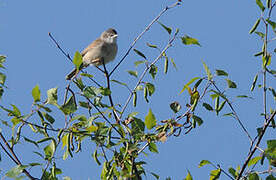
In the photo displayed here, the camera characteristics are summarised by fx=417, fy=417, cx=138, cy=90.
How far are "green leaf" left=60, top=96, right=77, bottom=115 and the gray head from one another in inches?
195

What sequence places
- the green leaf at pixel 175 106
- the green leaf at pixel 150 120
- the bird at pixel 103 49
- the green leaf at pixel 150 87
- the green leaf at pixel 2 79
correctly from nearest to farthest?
the green leaf at pixel 150 120
the green leaf at pixel 2 79
the green leaf at pixel 175 106
the green leaf at pixel 150 87
the bird at pixel 103 49

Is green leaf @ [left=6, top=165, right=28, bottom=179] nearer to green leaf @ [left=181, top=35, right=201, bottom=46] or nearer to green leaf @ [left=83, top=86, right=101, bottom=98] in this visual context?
green leaf @ [left=83, top=86, right=101, bottom=98]

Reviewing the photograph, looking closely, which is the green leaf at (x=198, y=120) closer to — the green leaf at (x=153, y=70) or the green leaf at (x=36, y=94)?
the green leaf at (x=153, y=70)

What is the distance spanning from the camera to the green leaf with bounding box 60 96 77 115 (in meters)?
2.81

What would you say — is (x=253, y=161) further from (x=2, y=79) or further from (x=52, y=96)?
(x=2, y=79)

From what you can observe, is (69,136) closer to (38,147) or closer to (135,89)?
(38,147)

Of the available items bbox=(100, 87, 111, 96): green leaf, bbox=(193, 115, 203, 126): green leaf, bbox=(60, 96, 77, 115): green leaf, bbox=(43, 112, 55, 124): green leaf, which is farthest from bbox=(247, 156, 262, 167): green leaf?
bbox=(43, 112, 55, 124): green leaf

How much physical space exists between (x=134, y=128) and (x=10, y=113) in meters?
0.87

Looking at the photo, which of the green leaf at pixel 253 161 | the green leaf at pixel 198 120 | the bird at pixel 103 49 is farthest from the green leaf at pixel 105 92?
the bird at pixel 103 49

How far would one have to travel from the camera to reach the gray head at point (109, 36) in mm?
7819

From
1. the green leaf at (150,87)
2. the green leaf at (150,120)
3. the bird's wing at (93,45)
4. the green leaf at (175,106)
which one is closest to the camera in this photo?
the green leaf at (150,120)

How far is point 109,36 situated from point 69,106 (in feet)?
16.9

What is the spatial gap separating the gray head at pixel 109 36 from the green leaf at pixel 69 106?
195 inches

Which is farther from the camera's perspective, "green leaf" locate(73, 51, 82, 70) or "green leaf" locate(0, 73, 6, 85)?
"green leaf" locate(0, 73, 6, 85)
